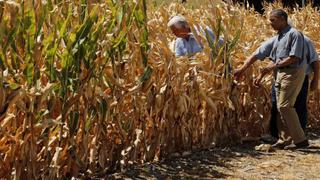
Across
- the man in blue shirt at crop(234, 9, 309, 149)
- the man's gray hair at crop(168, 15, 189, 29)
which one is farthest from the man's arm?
the man's gray hair at crop(168, 15, 189, 29)

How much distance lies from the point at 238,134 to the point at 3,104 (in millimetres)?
3375

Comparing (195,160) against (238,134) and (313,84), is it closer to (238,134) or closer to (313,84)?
(238,134)

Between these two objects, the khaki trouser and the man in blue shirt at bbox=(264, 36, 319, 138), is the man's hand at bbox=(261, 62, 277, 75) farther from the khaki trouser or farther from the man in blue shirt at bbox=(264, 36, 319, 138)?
the man in blue shirt at bbox=(264, 36, 319, 138)

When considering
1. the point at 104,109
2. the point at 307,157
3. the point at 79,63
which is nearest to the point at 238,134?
the point at 307,157

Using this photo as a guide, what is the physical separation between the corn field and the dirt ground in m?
0.15

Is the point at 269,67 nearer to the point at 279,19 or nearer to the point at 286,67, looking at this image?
the point at 286,67

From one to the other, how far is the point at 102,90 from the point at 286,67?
2.37m

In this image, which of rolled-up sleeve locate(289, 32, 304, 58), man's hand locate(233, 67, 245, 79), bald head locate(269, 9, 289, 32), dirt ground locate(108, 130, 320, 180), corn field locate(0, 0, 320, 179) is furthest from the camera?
man's hand locate(233, 67, 245, 79)

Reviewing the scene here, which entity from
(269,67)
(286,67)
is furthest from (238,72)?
(286,67)

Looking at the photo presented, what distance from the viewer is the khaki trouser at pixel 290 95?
6.11 meters

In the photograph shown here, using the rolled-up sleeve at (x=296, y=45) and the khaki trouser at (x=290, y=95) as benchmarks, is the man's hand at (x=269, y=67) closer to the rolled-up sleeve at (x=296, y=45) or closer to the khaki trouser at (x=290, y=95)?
the khaki trouser at (x=290, y=95)

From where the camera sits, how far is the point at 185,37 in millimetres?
6156

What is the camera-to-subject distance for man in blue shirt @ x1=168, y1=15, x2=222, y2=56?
6.04 m

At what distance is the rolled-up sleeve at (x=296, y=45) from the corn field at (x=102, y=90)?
0.59 meters
